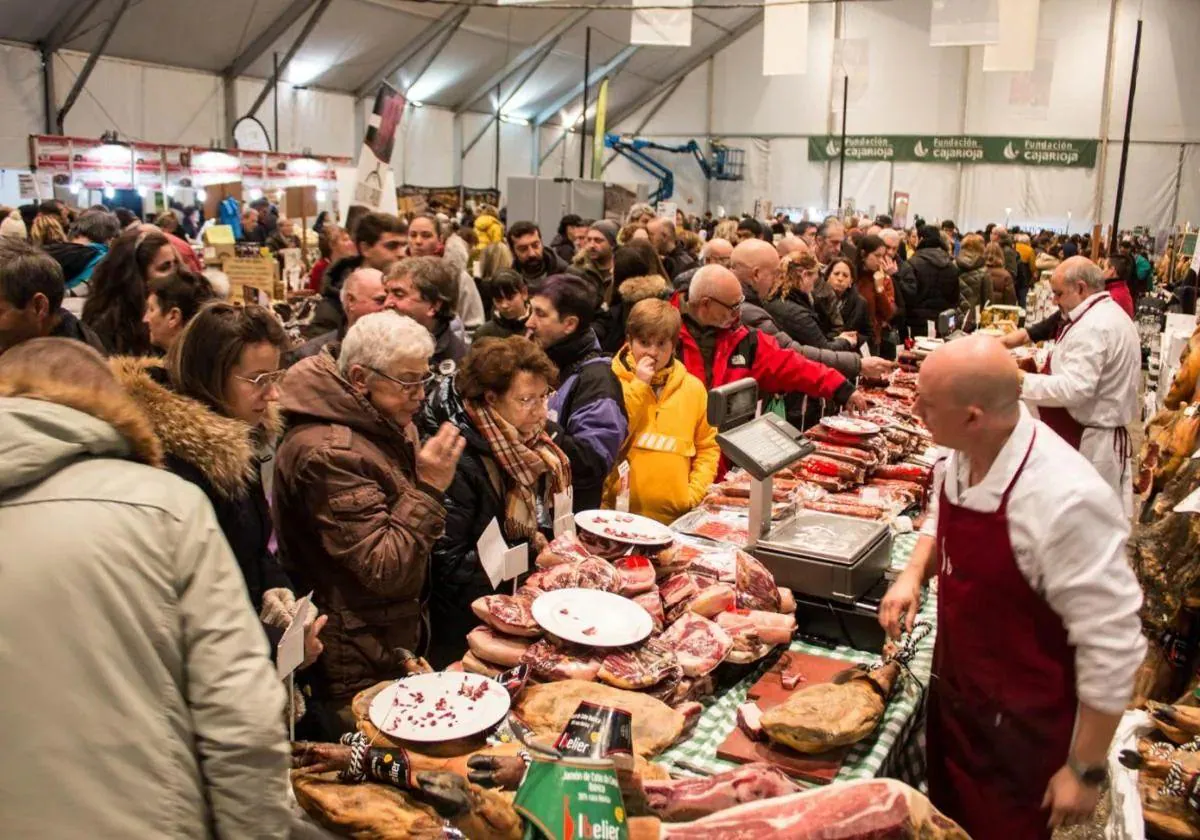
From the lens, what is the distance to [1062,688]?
211 cm

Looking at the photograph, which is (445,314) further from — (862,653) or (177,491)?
(177,491)

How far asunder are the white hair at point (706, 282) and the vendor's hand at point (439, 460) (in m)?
2.08

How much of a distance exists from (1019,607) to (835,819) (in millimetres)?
665

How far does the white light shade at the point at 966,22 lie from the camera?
924 cm

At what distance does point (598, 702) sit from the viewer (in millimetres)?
2070

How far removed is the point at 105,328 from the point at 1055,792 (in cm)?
359

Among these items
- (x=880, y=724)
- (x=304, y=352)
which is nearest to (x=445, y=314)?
(x=304, y=352)

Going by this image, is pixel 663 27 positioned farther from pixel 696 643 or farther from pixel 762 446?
pixel 696 643

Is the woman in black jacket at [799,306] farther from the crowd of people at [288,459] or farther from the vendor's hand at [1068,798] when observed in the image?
the vendor's hand at [1068,798]

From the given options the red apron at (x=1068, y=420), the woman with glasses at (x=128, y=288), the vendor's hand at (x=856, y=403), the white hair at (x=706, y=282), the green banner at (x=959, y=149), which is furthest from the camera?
the green banner at (x=959, y=149)

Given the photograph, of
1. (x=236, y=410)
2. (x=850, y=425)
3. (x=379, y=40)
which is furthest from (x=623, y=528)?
(x=379, y=40)

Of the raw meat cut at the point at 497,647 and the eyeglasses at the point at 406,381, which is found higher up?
the eyeglasses at the point at 406,381

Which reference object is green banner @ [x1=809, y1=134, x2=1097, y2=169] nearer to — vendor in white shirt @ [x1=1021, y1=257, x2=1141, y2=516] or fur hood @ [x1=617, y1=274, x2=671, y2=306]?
vendor in white shirt @ [x1=1021, y1=257, x2=1141, y2=516]

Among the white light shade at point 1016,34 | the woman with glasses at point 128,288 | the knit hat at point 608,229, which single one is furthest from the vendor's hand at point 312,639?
Result: the white light shade at point 1016,34
